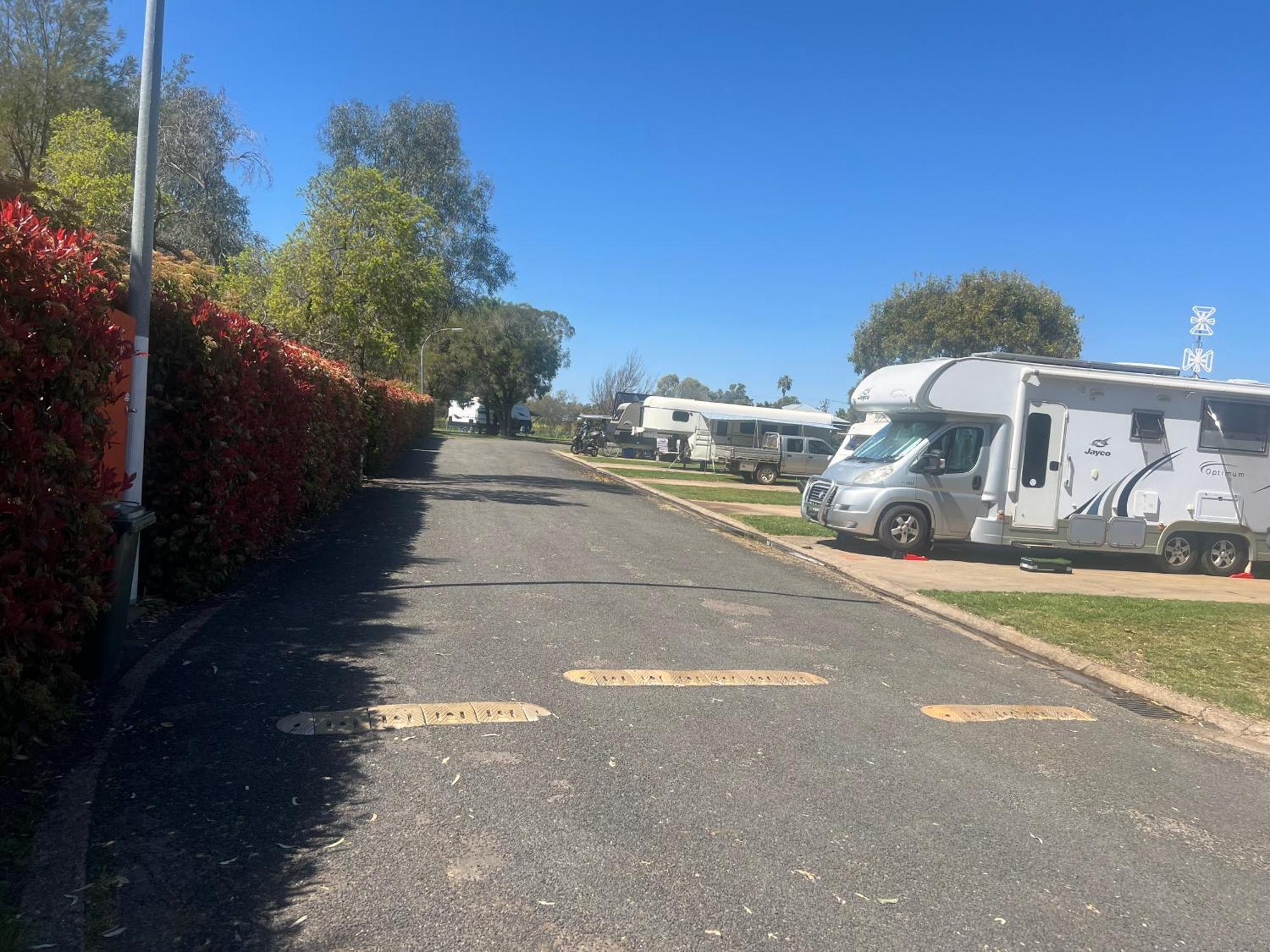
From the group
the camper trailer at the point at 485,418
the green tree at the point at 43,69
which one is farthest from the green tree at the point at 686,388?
the green tree at the point at 43,69

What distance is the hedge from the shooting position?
406 centimetres

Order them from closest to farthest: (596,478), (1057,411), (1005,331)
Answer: (1057,411)
(596,478)
(1005,331)

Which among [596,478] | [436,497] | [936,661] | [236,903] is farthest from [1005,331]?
[236,903]

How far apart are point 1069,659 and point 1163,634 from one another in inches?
65.3

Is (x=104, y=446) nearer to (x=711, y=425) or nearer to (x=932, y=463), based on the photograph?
(x=932, y=463)

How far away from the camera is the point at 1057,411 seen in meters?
13.1

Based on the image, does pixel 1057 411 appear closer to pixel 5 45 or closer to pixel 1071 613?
pixel 1071 613

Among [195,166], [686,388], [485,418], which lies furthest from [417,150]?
[686,388]

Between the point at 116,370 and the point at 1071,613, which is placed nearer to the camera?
the point at 116,370

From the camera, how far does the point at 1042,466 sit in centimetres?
1318

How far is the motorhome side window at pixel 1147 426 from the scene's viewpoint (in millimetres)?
13156

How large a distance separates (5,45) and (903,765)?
93.2 feet

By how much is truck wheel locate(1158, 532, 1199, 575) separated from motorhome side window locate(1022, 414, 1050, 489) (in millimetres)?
2405

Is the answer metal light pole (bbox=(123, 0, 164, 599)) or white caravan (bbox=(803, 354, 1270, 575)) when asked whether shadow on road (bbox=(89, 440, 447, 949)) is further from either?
Answer: white caravan (bbox=(803, 354, 1270, 575))
